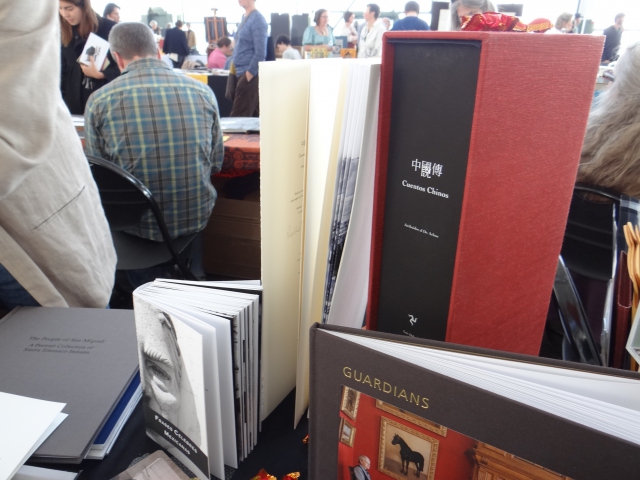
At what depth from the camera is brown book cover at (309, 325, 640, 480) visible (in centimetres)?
29

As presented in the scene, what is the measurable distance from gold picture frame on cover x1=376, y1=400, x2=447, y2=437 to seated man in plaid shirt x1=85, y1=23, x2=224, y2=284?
4.57ft

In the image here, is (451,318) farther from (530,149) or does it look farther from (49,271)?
(49,271)

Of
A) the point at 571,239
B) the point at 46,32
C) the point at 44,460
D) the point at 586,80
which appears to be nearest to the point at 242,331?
the point at 44,460

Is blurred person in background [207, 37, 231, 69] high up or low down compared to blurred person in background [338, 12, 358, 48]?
down

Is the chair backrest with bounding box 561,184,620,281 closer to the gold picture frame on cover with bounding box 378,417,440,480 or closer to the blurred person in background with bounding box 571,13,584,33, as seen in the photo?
the gold picture frame on cover with bounding box 378,417,440,480

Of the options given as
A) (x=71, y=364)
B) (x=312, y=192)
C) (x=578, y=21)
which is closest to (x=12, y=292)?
(x=71, y=364)

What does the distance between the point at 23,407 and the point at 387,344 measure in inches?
16.8

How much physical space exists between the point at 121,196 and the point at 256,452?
1.08 metres

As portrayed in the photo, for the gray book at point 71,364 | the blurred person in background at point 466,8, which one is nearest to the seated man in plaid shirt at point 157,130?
the gray book at point 71,364

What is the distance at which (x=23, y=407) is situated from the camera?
52cm

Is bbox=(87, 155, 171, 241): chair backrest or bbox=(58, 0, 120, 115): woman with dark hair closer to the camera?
bbox=(87, 155, 171, 241): chair backrest

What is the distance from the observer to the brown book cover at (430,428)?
29cm

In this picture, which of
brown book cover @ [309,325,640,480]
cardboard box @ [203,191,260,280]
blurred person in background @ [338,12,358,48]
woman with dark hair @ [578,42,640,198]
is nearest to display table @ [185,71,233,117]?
cardboard box @ [203,191,260,280]

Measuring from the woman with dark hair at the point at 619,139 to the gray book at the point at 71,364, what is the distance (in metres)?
1.16
